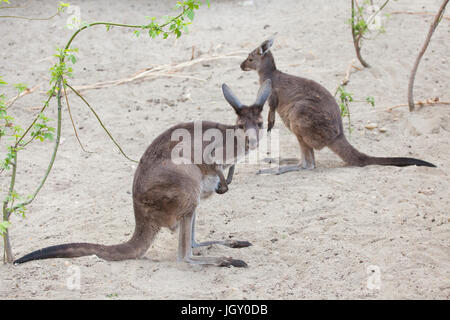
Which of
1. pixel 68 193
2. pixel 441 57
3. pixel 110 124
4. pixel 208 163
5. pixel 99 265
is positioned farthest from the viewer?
pixel 441 57

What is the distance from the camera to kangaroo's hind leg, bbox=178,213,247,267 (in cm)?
Result: 391

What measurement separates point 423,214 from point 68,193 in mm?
3016

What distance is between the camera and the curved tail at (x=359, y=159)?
5105mm

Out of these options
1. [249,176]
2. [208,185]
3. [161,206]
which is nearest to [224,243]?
[208,185]

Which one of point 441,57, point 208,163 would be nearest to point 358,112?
point 441,57

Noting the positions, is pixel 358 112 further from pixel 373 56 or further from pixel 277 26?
pixel 277 26

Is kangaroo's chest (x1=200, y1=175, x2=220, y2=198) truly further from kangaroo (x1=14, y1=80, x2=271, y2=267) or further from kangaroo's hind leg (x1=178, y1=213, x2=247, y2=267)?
kangaroo's hind leg (x1=178, y1=213, x2=247, y2=267)

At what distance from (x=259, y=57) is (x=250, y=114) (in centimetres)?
214

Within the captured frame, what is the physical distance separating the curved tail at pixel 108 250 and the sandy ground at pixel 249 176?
0.24ft

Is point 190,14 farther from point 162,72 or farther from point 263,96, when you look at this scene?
point 162,72

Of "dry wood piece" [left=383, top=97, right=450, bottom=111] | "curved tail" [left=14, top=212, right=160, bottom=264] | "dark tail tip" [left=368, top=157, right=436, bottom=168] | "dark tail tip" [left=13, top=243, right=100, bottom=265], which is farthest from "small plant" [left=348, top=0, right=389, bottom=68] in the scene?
"dark tail tip" [left=13, top=243, right=100, bottom=265]

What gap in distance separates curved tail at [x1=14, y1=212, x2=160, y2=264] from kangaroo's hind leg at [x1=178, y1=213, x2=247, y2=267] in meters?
0.19

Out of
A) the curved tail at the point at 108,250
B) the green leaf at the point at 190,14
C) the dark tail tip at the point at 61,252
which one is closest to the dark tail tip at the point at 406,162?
the curved tail at the point at 108,250

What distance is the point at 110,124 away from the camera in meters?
6.36
